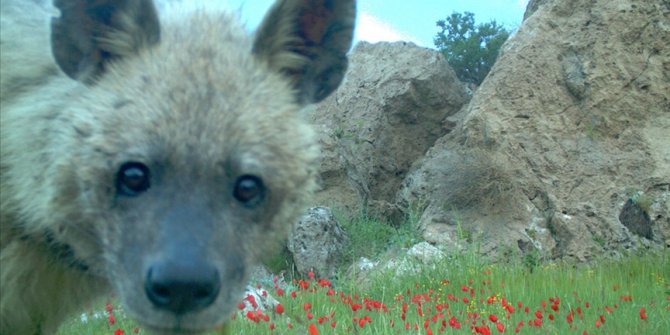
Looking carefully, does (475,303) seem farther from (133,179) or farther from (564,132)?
(564,132)

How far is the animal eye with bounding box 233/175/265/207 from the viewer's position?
295 centimetres

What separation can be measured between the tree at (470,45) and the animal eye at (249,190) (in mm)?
15676

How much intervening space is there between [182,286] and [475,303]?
157 inches

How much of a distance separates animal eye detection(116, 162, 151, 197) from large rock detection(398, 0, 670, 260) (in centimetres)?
674

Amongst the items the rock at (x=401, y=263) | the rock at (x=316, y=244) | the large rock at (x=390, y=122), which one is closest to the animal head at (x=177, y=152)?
the rock at (x=401, y=263)

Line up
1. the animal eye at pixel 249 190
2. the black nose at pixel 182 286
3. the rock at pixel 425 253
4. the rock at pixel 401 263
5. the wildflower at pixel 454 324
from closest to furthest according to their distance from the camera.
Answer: the black nose at pixel 182 286, the animal eye at pixel 249 190, the wildflower at pixel 454 324, the rock at pixel 401 263, the rock at pixel 425 253

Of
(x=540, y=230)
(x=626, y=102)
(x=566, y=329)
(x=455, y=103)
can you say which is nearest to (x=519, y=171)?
(x=540, y=230)

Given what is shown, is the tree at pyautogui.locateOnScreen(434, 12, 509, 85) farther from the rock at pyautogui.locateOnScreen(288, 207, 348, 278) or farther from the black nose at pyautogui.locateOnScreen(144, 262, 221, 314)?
the black nose at pyautogui.locateOnScreen(144, 262, 221, 314)

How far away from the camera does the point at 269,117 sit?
311 centimetres

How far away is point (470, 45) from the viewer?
19.3 m

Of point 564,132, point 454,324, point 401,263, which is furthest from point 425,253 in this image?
point 454,324

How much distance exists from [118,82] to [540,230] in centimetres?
701

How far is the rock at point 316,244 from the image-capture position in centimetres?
1009

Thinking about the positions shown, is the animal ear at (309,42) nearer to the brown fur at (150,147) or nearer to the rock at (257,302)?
the brown fur at (150,147)
